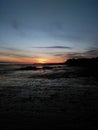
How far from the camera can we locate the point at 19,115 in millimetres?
7387

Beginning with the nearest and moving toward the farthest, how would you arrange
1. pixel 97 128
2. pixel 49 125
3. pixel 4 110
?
1. pixel 97 128
2. pixel 49 125
3. pixel 4 110

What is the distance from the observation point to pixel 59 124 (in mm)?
Result: 6363

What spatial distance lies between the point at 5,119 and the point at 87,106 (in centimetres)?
452

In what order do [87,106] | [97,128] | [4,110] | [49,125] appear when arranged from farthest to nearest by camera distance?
[87,106] → [4,110] → [49,125] → [97,128]

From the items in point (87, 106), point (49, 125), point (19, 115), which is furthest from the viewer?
point (87, 106)

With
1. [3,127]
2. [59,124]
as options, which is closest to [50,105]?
[59,124]

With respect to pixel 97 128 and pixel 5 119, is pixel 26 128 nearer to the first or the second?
pixel 5 119

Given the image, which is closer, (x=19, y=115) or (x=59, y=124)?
(x=59, y=124)

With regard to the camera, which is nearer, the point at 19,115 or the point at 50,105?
the point at 19,115

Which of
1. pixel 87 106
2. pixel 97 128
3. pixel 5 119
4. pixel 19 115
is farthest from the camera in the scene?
A: pixel 87 106

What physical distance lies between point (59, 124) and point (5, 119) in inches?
94.0

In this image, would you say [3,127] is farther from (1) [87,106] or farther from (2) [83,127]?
(1) [87,106]

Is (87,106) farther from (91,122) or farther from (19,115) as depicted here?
(19,115)

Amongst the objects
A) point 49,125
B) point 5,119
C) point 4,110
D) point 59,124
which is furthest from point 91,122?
point 4,110
